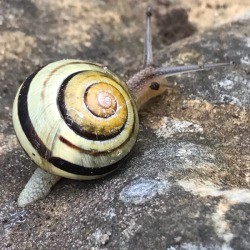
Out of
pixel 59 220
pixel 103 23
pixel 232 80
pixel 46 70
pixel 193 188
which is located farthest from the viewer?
pixel 103 23

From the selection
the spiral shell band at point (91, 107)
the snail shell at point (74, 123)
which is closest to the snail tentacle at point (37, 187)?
the snail shell at point (74, 123)

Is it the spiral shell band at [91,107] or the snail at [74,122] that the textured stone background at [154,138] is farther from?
the spiral shell band at [91,107]

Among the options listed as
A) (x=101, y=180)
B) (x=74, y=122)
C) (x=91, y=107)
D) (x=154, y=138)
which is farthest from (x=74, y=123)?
(x=154, y=138)

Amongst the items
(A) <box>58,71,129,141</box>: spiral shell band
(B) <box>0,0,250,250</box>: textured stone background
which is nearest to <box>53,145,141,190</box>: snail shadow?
(B) <box>0,0,250,250</box>: textured stone background

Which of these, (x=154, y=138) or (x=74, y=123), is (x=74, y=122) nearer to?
(x=74, y=123)

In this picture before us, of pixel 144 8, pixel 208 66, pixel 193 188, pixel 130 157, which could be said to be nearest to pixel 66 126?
pixel 130 157

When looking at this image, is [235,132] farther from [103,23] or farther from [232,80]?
[103,23]

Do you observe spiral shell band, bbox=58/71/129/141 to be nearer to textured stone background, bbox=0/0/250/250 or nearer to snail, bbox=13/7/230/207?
snail, bbox=13/7/230/207
